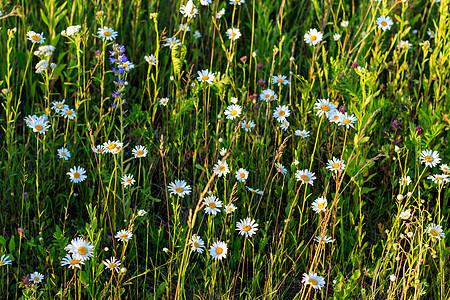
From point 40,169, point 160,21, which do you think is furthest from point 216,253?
point 160,21

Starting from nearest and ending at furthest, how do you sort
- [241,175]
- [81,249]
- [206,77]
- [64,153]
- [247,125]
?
1. [81,249]
2. [241,175]
3. [64,153]
4. [247,125]
5. [206,77]

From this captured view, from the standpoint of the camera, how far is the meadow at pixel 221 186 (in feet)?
6.77

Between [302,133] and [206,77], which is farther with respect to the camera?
[206,77]

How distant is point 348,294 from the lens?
6.45 ft

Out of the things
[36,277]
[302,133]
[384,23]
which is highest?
[384,23]

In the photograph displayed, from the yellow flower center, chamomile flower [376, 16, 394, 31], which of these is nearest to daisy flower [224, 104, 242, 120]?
the yellow flower center

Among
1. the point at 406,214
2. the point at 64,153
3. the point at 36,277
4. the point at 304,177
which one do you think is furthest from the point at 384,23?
the point at 36,277

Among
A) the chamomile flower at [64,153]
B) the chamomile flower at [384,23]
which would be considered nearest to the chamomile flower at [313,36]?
the chamomile flower at [384,23]

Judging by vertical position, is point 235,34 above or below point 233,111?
above

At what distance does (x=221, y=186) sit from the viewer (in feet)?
8.34

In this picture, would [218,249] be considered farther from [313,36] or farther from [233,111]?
[313,36]

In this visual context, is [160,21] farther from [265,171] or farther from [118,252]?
[118,252]

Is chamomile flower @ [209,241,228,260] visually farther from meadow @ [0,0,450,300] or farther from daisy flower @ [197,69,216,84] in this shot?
daisy flower @ [197,69,216,84]

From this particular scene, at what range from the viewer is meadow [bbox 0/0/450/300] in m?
2.06
